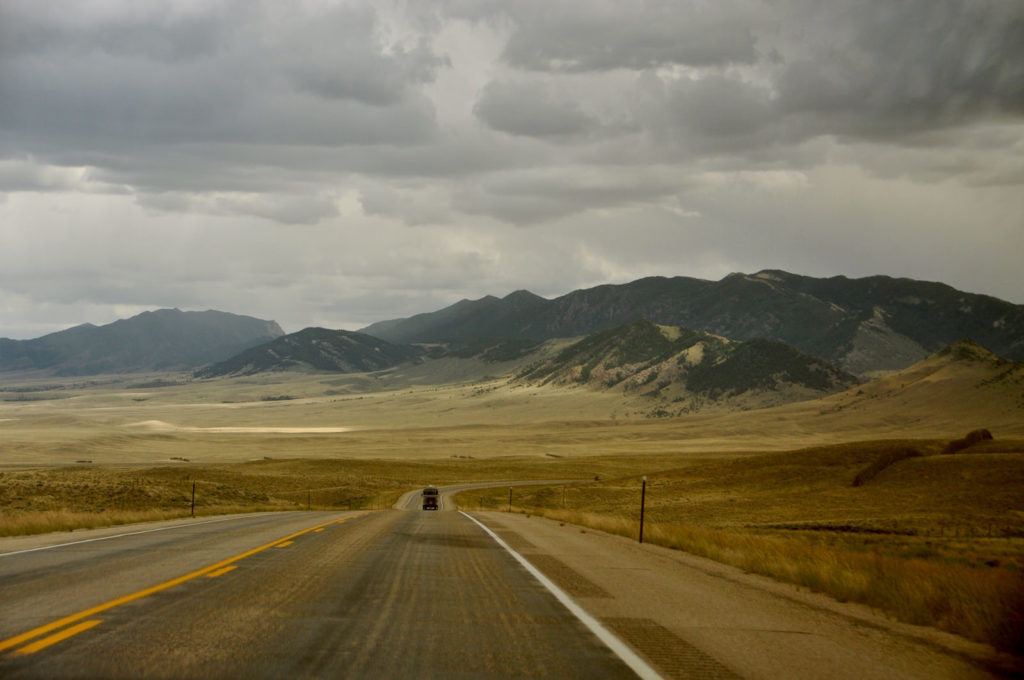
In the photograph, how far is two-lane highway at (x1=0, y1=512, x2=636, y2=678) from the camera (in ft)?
24.7

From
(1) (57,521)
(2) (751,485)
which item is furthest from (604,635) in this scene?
(2) (751,485)

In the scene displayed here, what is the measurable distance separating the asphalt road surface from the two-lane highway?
0.10ft

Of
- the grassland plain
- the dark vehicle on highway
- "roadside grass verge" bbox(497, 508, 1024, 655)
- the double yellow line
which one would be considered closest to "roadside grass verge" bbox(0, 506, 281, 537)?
the grassland plain

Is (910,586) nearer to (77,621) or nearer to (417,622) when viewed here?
(417,622)

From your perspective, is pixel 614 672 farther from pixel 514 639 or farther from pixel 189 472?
pixel 189 472

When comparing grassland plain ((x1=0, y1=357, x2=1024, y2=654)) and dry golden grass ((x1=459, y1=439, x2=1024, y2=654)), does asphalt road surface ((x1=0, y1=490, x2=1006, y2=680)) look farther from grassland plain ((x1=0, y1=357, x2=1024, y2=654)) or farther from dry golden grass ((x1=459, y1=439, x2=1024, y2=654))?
grassland plain ((x1=0, y1=357, x2=1024, y2=654))

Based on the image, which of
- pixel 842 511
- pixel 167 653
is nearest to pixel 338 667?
pixel 167 653

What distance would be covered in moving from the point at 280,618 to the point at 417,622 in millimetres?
1471

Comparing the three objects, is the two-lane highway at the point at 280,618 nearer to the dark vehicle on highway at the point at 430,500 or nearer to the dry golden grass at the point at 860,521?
the dry golden grass at the point at 860,521

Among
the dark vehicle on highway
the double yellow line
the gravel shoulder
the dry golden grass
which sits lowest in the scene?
the dark vehicle on highway

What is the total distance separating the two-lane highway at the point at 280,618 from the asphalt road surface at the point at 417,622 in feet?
0.10

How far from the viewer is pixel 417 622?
32.0ft

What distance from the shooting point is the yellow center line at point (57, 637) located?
7695mm

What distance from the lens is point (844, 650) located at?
30.9 feet
